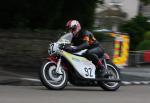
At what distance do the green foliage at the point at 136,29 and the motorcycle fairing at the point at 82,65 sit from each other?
20.7 meters

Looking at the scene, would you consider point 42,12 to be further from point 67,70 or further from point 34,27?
point 67,70

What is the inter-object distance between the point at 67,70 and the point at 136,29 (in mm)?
23309

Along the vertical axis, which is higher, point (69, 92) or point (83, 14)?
point (83, 14)

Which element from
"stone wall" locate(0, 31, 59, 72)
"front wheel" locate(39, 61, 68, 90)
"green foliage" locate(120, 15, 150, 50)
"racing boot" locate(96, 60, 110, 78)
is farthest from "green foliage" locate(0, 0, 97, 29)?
"green foliage" locate(120, 15, 150, 50)

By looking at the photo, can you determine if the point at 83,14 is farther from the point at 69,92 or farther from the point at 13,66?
the point at 69,92

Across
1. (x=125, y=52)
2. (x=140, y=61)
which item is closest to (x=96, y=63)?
(x=125, y=52)

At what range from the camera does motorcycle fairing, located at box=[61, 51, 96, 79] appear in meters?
13.0

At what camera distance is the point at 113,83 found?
13977mm

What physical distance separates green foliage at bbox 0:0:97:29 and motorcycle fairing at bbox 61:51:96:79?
396 cm

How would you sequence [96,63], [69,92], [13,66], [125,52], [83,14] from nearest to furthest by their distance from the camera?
[69,92], [96,63], [13,66], [83,14], [125,52]

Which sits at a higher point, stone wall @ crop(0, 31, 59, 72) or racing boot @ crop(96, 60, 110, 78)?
stone wall @ crop(0, 31, 59, 72)

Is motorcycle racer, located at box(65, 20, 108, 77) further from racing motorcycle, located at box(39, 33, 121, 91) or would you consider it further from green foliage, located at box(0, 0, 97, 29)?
green foliage, located at box(0, 0, 97, 29)

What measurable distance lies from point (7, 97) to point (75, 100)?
130cm

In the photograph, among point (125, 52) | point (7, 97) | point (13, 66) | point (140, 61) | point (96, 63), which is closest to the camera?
point (7, 97)
